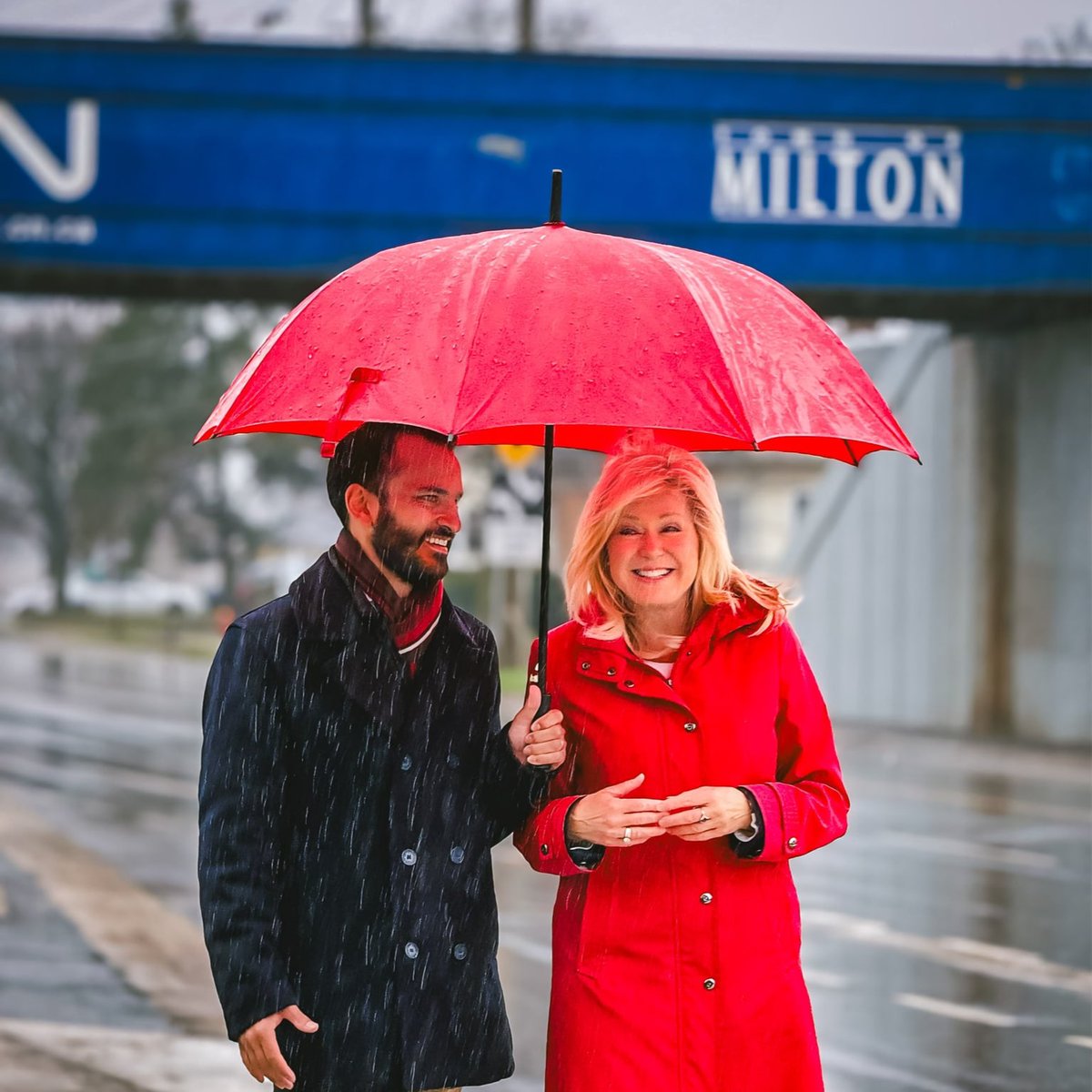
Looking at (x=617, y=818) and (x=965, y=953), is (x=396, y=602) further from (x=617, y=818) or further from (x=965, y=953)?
(x=965, y=953)

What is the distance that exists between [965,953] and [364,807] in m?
5.71

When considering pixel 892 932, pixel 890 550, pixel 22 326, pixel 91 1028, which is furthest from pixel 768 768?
pixel 22 326

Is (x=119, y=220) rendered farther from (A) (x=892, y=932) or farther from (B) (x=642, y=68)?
(A) (x=892, y=932)

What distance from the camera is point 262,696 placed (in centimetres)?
305

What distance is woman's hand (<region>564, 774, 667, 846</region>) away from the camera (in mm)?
3105

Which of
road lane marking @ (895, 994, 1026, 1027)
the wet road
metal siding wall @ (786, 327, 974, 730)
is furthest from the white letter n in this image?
road lane marking @ (895, 994, 1026, 1027)

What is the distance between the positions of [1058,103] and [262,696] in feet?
44.4

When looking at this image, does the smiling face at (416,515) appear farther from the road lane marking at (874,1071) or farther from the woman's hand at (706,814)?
the road lane marking at (874,1071)

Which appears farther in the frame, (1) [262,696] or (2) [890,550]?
(2) [890,550]

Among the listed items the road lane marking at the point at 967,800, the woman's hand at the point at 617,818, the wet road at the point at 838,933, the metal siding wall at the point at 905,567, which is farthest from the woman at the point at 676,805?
the metal siding wall at the point at 905,567

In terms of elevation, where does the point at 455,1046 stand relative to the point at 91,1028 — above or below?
above

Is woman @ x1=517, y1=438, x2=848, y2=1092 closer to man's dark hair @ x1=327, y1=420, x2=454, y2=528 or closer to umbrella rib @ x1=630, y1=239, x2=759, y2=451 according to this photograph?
A: umbrella rib @ x1=630, y1=239, x2=759, y2=451

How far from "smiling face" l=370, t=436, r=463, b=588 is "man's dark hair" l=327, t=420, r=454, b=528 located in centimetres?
2

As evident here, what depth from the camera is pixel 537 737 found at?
3.15m
